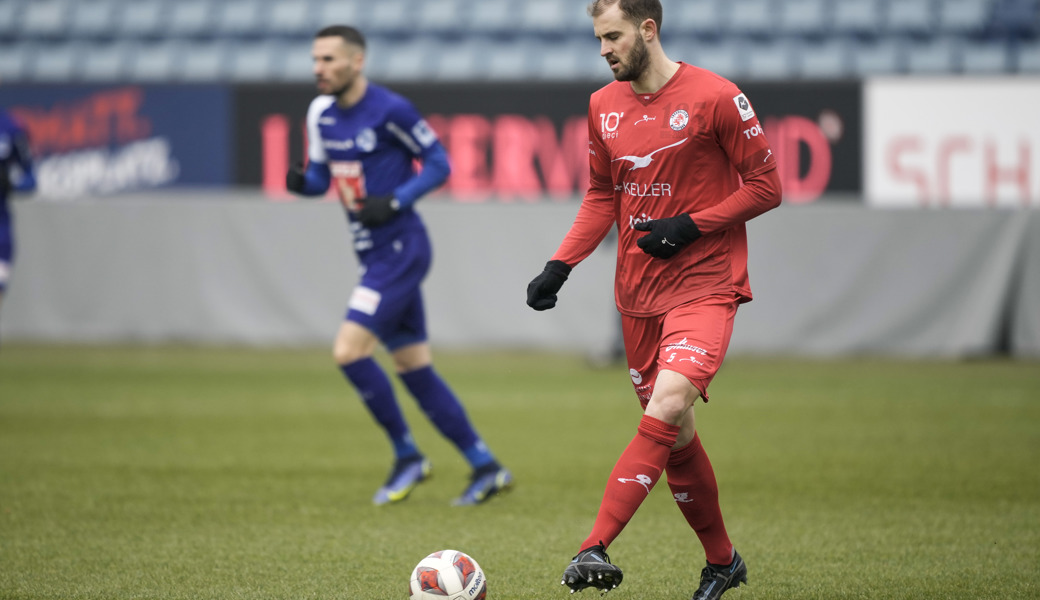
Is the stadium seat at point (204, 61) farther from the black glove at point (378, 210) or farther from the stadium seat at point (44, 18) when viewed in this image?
the black glove at point (378, 210)

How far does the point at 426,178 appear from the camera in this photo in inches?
246

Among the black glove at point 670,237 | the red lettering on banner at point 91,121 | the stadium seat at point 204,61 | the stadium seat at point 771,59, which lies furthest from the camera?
the stadium seat at point 204,61

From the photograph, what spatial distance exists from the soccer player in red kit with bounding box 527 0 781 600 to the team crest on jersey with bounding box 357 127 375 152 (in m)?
2.14

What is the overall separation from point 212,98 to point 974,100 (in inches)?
327

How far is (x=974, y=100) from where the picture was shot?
520 inches

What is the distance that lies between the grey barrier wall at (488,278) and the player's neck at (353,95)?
21.6 ft

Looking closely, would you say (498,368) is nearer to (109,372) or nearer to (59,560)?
(109,372)

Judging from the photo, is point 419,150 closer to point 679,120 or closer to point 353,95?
point 353,95

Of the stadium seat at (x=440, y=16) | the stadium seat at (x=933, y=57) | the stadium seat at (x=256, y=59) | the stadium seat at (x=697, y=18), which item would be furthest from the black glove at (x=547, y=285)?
the stadium seat at (x=256, y=59)

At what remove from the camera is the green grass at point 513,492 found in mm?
4598

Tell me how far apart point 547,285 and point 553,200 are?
926 cm

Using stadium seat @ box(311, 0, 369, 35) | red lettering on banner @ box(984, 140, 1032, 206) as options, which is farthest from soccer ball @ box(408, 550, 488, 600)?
stadium seat @ box(311, 0, 369, 35)

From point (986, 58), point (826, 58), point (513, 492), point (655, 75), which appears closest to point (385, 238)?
point (513, 492)

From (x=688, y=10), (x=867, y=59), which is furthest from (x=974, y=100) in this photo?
(x=688, y=10)
